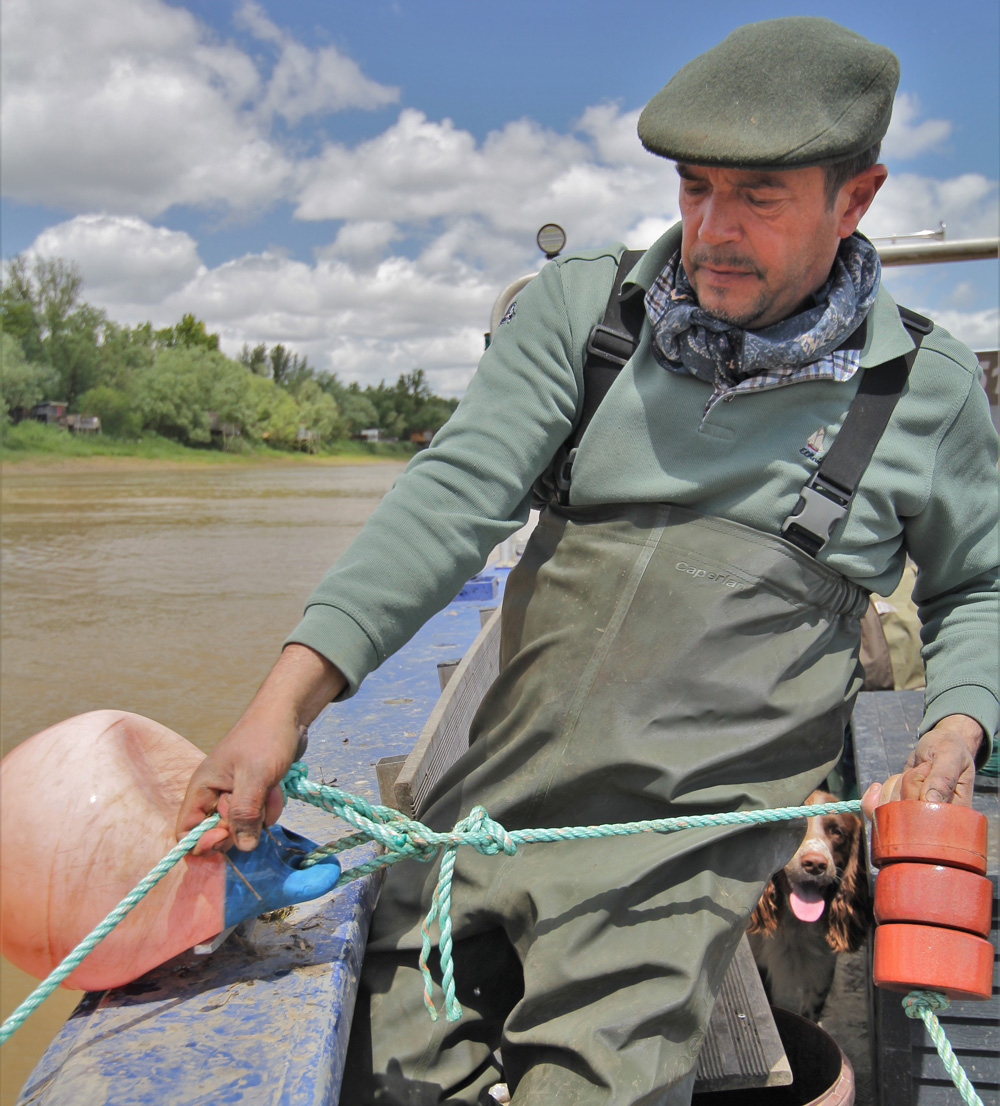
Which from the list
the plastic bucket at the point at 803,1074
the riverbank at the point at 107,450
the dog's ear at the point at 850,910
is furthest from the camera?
the riverbank at the point at 107,450

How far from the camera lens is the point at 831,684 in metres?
1.60

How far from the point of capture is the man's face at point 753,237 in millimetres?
1486

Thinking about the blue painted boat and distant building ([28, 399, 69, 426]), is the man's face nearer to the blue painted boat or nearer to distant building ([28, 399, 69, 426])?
the blue painted boat

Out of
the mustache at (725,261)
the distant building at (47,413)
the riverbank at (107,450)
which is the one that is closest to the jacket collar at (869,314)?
the mustache at (725,261)

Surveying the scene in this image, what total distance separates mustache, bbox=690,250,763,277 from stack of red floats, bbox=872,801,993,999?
0.88 metres

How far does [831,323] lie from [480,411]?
1.92 ft

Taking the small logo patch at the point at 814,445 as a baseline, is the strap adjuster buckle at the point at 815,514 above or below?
below

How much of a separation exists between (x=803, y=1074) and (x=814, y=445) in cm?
171

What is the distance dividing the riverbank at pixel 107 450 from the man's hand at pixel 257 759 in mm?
40854

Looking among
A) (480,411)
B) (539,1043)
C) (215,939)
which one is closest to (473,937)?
(539,1043)

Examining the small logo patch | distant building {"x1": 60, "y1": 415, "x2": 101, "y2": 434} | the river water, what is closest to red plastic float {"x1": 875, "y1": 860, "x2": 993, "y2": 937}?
the small logo patch

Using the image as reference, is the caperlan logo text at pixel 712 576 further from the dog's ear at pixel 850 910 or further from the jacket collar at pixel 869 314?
the dog's ear at pixel 850 910

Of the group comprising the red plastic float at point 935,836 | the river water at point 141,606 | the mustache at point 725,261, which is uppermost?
the mustache at point 725,261

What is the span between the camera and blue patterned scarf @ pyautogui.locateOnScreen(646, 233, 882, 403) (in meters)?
1.53
